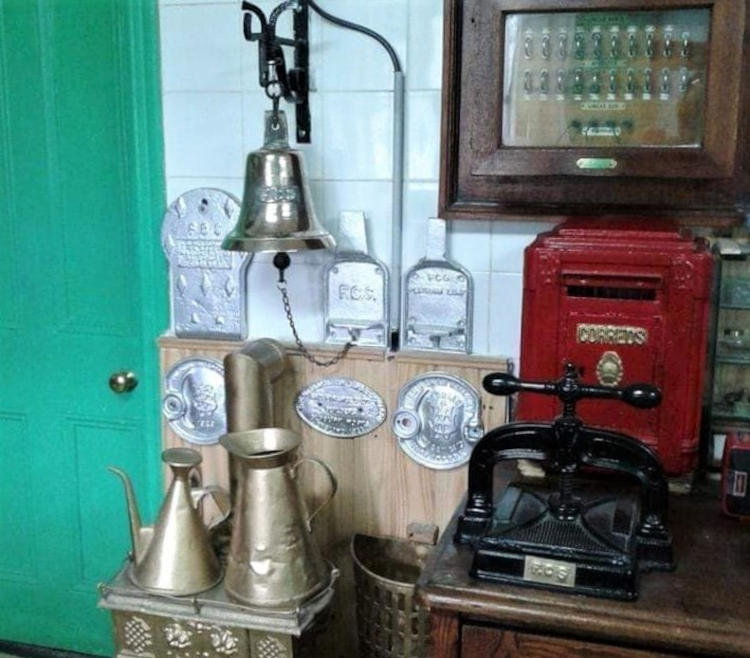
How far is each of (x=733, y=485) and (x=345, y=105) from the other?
3.47 feet

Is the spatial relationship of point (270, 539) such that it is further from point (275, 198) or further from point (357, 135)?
point (357, 135)

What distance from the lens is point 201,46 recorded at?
201 centimetres

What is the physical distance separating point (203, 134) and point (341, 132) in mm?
313

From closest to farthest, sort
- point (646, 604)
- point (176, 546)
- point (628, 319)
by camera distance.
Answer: point (646, 604), point (628, 319), point (176, 546)

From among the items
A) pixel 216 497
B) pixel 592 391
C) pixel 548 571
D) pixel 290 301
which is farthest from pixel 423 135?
pixel 548 571

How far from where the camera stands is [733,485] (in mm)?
1538

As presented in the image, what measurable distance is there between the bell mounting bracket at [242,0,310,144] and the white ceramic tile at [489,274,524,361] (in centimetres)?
51

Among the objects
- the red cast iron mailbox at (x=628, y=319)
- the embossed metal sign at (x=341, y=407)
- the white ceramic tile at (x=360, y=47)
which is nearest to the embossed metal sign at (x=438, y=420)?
the embossed metal sign at (x=341, y=407)

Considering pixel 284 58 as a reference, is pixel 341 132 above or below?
below

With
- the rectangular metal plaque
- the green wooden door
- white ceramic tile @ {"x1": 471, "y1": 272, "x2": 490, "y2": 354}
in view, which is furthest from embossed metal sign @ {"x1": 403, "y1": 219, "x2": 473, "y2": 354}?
the rectangular metal plaque

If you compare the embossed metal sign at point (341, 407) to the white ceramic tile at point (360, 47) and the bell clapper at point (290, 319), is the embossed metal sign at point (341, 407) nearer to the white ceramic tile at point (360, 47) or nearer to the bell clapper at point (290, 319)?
the bell clapper at point (290, 319)

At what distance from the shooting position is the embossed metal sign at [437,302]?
76.5 inches

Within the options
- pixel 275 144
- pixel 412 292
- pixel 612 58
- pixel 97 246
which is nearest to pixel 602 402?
pixel 412 292

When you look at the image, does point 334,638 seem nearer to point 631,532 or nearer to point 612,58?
point 631,532
